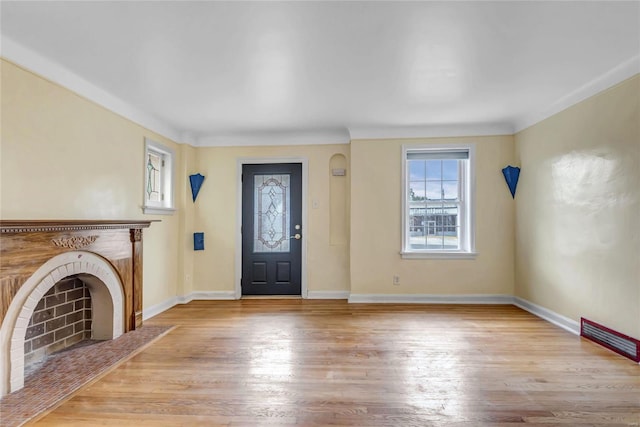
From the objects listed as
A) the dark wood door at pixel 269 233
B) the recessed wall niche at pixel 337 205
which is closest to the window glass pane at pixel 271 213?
the dark wood door at pixel 269 233

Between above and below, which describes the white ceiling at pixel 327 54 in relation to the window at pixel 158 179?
above

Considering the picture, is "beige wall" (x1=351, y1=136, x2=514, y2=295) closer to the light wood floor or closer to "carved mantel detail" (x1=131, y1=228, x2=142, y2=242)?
the light wood floor

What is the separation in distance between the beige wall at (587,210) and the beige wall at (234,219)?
243 cm

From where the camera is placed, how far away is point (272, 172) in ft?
16.3

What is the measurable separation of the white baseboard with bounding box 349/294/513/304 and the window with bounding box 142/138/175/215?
9.34 ft

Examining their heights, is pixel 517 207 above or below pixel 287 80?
below

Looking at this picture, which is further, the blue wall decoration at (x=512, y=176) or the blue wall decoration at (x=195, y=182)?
the blue wall decoration at (x=195, y=182)

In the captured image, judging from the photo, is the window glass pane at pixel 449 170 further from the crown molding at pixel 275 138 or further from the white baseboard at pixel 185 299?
the white baseboard at pixel 185 299

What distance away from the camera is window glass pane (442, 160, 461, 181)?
4672 millimetres

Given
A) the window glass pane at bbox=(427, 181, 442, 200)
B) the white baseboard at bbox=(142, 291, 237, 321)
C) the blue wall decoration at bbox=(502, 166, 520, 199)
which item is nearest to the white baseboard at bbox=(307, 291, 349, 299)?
the white baseboard at bbox=(142, 291, 237, 321)

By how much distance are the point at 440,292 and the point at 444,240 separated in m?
0.73

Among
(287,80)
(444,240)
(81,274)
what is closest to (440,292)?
(444,240)

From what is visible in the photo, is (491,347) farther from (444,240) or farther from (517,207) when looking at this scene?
(517,207)

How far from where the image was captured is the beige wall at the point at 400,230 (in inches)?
178
